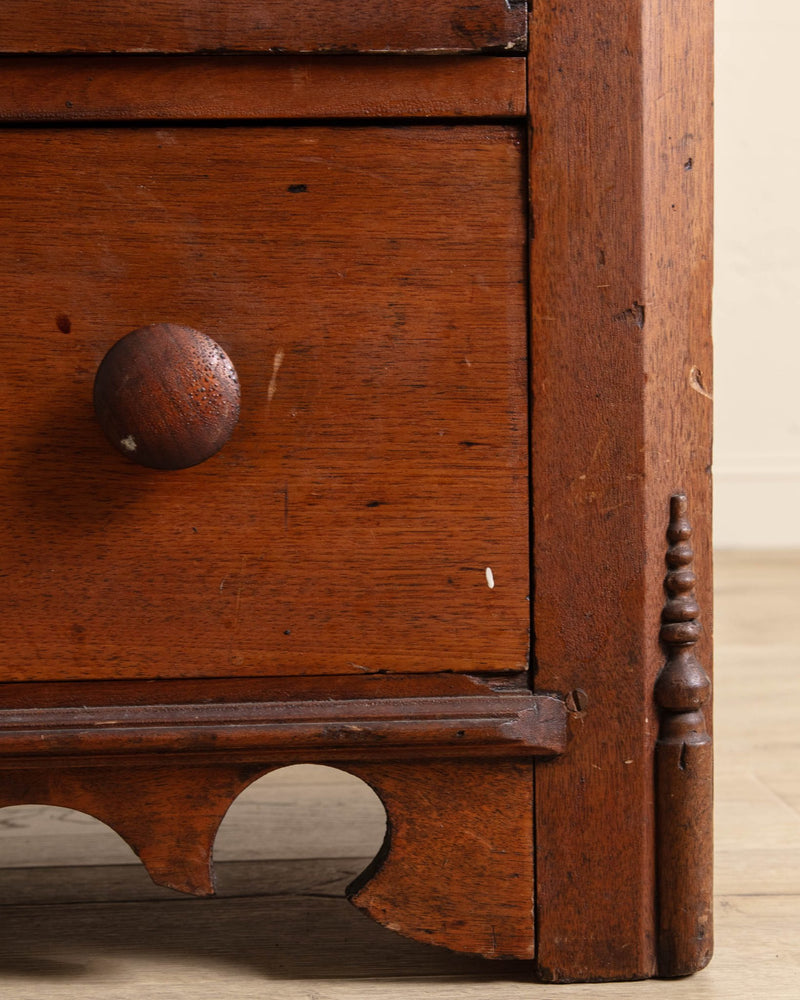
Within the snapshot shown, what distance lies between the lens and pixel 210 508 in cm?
57

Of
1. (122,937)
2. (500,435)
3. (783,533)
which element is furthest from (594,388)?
(783,533)

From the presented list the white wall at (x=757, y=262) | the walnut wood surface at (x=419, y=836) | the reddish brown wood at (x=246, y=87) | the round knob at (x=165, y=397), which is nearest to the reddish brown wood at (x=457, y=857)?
the walnut wood surface at (x=419, y=836)

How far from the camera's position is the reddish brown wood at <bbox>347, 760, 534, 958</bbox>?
0.59 m

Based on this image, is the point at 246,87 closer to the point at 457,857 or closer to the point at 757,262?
the point at 457,857

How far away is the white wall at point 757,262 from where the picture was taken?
229 cm

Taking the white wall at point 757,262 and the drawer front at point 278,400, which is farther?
the white wall at point 757,262

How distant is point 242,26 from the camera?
21.6 inches

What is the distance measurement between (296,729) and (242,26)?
352mm

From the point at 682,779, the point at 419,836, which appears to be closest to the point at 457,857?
the point at 419,836

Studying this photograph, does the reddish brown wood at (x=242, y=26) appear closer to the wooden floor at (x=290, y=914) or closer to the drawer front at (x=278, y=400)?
the drawer front at (x=278, y=400)

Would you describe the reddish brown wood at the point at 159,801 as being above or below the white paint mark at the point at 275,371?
below

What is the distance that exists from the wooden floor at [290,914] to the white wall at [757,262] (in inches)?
56.0

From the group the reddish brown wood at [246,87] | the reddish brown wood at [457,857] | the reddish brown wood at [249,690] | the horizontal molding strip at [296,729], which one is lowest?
the reddish brown wood at [457,857]

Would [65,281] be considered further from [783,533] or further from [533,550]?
[783,533]
